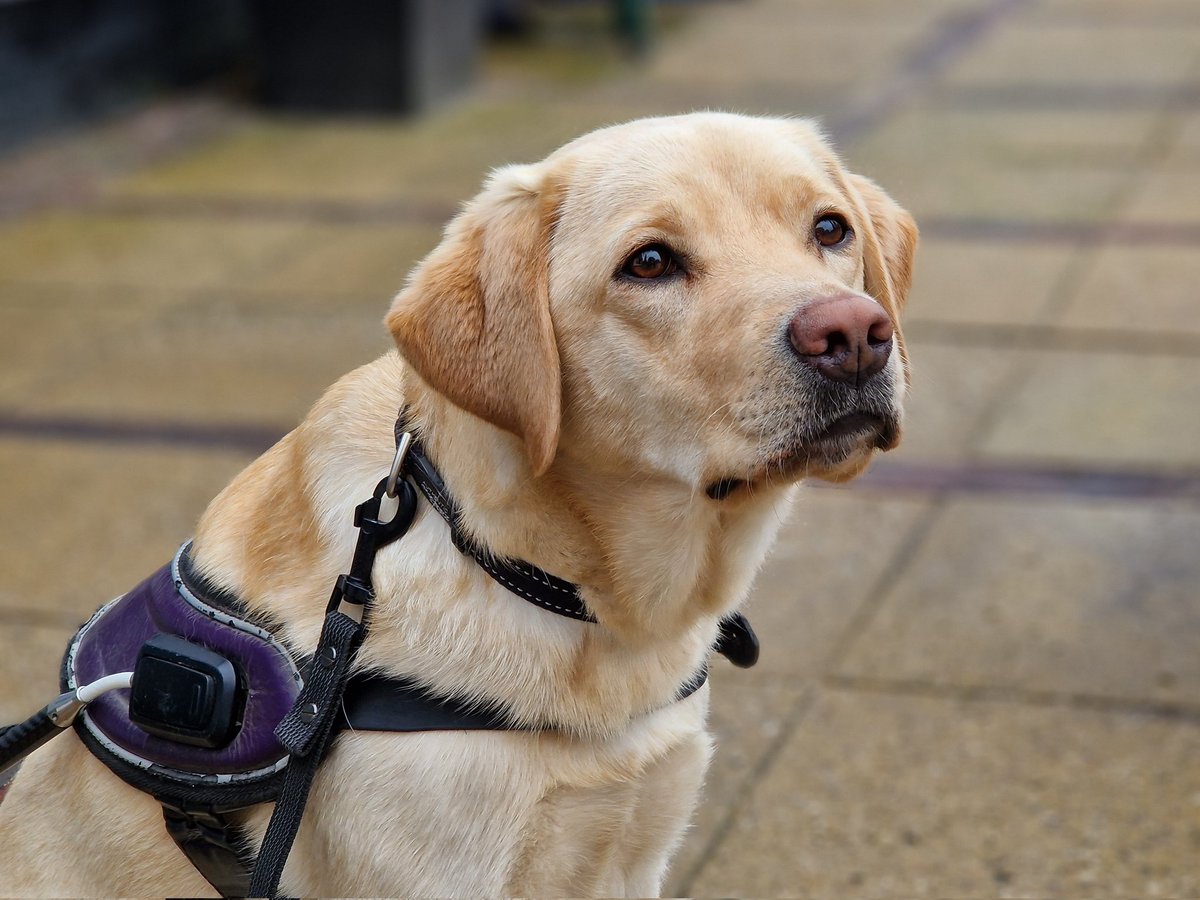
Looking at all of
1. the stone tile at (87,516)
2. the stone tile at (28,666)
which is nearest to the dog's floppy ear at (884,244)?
the stone tile at (28,666)

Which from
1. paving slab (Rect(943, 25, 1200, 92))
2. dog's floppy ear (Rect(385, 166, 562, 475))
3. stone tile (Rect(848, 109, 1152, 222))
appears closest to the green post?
paving slab (Rect(943, 25, 1200, 92))

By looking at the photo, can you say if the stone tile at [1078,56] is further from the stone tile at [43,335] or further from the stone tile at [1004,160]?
the stone tile at [43,335]

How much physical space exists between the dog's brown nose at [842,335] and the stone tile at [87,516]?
9.41 ft

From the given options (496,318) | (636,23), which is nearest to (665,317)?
(496,318)

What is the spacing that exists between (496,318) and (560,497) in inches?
12.9

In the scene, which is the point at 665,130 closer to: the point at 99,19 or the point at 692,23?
the point at 99,19

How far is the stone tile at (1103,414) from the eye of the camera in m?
5.66

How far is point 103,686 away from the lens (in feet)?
8.56

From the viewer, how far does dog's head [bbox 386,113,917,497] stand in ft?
8.22

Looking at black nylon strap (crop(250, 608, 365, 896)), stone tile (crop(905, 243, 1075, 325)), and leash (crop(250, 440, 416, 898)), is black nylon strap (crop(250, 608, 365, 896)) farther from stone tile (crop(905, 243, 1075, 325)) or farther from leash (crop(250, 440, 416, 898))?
stone tile (crop(905, 243, 1075, 325))

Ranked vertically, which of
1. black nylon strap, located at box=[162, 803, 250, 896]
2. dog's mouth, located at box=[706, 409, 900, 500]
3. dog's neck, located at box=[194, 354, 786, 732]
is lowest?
black nylon strap, located at box=[162, 803, 250, 896]

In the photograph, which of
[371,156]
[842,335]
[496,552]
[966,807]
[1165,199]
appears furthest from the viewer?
[371,156]

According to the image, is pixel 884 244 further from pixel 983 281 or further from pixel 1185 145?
pixel 1185 145

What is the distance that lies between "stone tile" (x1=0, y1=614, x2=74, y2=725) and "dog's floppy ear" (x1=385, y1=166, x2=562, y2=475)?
6.76ft
